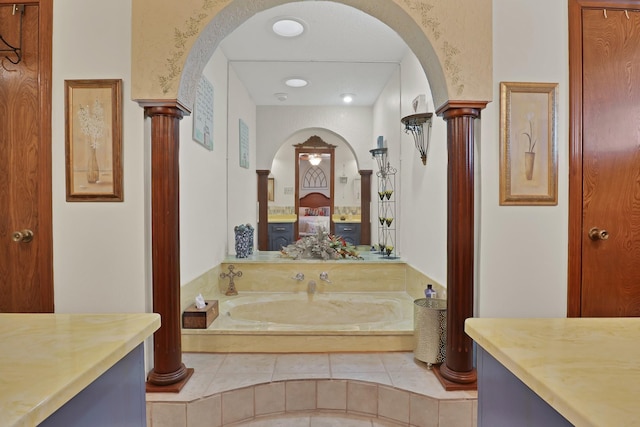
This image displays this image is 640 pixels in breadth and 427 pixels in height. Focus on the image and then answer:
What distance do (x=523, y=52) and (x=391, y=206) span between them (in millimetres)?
1849

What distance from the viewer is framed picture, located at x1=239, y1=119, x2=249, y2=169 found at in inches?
137

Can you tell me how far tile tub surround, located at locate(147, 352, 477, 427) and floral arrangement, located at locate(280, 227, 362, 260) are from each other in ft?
3.90

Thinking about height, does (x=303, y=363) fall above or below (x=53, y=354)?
below

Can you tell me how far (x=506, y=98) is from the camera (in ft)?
5.71

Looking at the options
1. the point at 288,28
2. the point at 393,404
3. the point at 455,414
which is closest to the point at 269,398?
the point at 393,404

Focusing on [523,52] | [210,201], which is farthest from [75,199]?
[523,52]

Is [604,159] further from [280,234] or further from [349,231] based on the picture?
[280,234]

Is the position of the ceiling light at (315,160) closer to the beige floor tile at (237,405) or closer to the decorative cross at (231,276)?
the decorative cross at (231,276)

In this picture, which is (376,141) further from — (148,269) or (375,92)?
(148,269)

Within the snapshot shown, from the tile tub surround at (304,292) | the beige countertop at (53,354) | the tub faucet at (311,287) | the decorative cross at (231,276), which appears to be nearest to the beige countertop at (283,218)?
the tile tub surround at (304,292)

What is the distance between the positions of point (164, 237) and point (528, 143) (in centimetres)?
181

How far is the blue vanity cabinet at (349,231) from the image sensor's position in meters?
4.16

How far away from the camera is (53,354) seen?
2.39ft

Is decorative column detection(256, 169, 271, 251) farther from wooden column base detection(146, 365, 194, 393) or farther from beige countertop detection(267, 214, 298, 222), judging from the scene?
wooden column base detection(146, 365, 194, 393)
